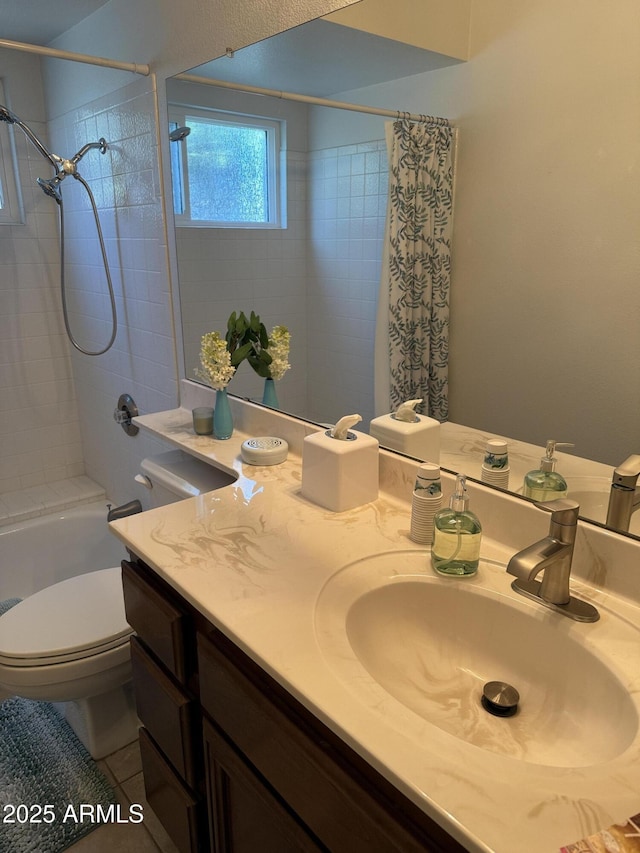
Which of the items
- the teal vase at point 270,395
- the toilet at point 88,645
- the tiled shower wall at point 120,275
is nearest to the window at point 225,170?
the tiled shower wall at point 120,275

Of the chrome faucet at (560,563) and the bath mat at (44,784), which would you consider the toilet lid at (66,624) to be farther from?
the chrome faucet at (560,563)

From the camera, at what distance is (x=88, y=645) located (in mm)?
1545

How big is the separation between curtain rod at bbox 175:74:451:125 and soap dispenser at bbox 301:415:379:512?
62 centimetres

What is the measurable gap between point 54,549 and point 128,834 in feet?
4.38

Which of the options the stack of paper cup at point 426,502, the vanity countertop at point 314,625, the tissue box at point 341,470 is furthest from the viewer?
the tissue box at point 341,470

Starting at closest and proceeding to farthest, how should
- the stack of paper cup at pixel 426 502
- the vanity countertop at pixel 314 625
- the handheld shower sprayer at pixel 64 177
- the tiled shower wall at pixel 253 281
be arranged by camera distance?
the vanity countertop at pixel 314 625 < the stack of paper cup at pixel 426 502 < the tiled shower wall at pixel 253 281 < the handheld shower sprayer at pixel 64 177

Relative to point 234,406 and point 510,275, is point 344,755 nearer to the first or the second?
point 510,275

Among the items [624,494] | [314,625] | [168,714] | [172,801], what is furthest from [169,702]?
[624,494]

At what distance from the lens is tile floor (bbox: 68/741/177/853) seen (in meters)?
1.47

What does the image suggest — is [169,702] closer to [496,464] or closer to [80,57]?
[496,464]

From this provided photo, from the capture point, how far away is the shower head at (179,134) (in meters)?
1.80

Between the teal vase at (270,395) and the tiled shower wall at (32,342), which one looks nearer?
the teal vase at (270,395)

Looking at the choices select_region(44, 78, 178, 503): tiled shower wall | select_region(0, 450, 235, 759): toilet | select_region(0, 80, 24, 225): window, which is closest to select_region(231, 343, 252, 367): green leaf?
select_region(0, 450, 235, 759): toilet

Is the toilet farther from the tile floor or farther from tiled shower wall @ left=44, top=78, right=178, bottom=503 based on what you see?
tiled shower wall @ left=44, top=78, right=178, bottom=503
